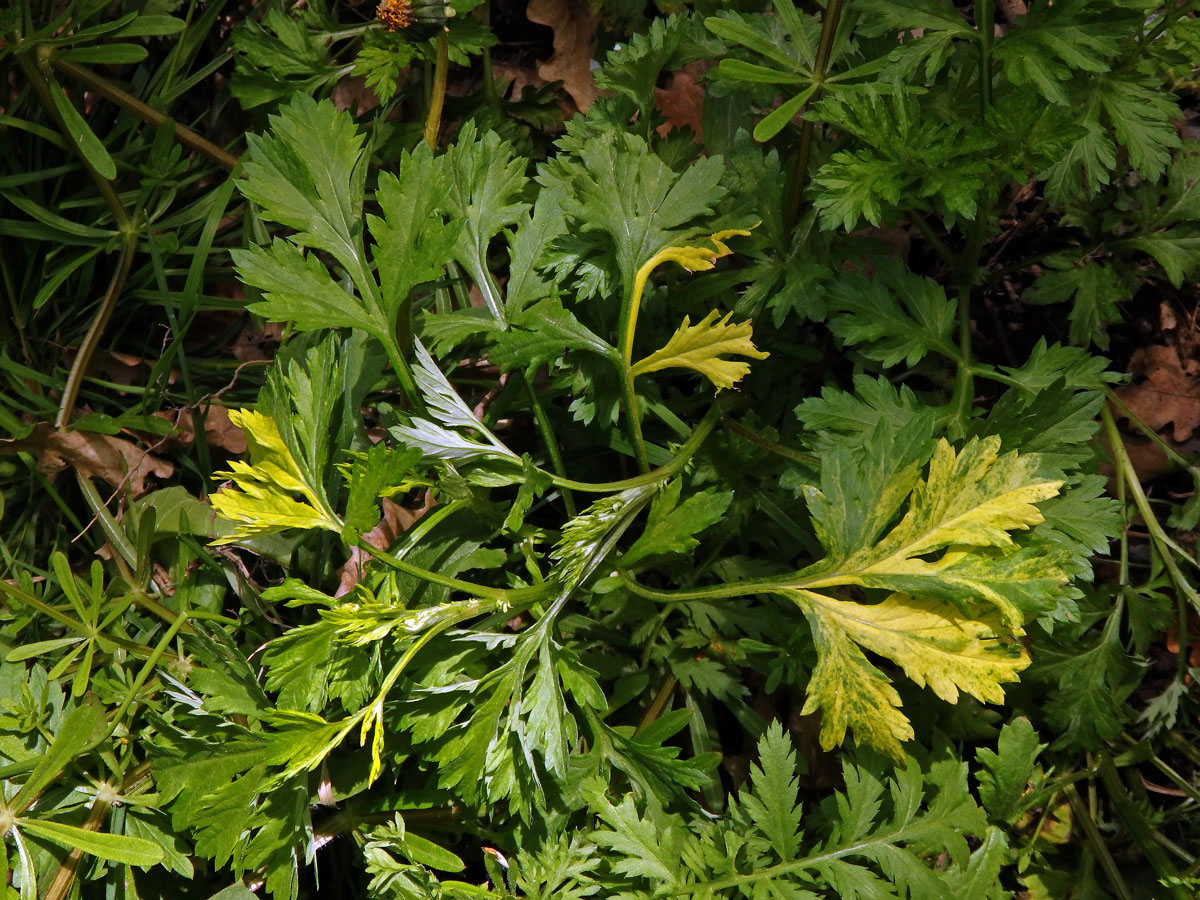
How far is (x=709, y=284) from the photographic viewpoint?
1.78 m

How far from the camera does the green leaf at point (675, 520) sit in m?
1.56

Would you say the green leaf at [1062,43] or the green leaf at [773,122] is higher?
the green leaf at [1062,43]

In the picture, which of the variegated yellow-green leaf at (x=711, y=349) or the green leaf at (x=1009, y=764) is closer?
the variegated yellow-green leaf at (x=711, y=349)

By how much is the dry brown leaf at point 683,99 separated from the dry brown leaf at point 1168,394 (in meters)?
1.11

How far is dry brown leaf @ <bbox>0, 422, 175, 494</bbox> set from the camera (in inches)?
81.0

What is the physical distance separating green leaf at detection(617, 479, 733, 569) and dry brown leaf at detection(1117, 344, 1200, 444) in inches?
41.5

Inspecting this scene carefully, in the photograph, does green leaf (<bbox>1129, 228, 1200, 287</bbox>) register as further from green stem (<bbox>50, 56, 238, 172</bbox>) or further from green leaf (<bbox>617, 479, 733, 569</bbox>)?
green stem (<bbox>50, 56, 238, 172</bbox>)

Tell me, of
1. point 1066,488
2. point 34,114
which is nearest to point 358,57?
point 34,114

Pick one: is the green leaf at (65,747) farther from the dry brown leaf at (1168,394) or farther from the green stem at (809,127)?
the dry brown leaf at (1168,394)

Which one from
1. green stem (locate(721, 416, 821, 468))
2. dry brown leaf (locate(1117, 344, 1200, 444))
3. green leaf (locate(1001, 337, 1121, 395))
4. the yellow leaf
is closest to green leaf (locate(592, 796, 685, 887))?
green stem (locate(721, 416, 821, 468))

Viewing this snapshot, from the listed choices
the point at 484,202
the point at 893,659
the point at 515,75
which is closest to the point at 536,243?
the point at 484,202

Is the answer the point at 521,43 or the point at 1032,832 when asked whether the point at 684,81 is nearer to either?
the point at 521,43

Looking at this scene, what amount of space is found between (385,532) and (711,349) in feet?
2.70

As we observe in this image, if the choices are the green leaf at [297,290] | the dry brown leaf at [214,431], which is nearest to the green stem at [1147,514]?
the green leaf at [297,290]
